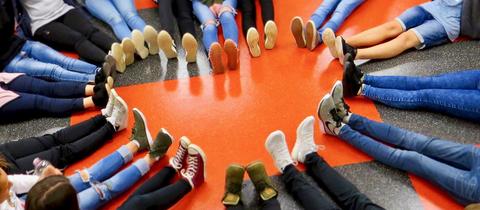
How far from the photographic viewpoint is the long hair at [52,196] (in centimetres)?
184

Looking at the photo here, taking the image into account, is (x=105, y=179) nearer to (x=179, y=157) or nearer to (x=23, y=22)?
(x=179, y=157)

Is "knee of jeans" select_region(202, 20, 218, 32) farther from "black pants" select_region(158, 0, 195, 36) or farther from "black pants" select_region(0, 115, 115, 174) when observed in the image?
"black pants" select_region(0, 115, 115, 174)

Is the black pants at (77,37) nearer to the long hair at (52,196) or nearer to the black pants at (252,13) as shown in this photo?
the black pants at (252,13)

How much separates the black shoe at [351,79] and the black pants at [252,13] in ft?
3.07

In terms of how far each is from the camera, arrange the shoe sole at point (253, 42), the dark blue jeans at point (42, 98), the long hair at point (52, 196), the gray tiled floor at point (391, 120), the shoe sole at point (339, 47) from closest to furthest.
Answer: the long hair at point (52, 196)
the gray tiled floor at point (391, 120)
the dark blue jeans at point (42, 98)
the shoe sole at point (339, 47)
the shoe sole at point (253, 42)

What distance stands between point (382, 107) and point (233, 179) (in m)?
1.19

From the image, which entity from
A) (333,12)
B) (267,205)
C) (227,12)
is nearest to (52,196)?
(267,205)

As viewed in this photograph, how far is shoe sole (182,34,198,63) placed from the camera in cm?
340

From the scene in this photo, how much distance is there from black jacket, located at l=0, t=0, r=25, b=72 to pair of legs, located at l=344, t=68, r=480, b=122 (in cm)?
242

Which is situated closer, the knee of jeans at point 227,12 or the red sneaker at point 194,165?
the red sneaker at point 194,165

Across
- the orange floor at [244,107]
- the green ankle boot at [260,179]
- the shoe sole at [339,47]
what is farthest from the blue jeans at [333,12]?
the green ankle boot at [260,179]

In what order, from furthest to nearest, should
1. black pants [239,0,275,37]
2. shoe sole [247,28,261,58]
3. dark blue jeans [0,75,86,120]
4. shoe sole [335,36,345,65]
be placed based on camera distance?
black pants [239,0,275,37], shoe sole [247,28,261,58], shoe sole [335,36,345,65], dark blue jeans [0,75,86,120]

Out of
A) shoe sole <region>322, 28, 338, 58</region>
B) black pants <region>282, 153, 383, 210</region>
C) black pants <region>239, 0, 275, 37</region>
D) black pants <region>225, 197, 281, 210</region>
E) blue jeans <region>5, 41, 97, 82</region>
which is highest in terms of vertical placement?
black pants <region>239, 0, 275, 37</region>

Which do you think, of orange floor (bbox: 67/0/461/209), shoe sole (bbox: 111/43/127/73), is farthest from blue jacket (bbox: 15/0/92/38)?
orange floor (bbox: 67/0/461/209)
